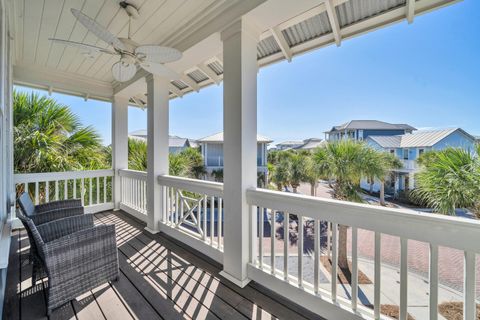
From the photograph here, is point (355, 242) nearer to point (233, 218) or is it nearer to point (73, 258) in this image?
point (233, 218)

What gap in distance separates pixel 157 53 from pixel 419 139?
9.69ft

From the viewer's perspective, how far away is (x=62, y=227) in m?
2.03

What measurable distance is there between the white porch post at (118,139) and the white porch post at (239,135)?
3.29 meters

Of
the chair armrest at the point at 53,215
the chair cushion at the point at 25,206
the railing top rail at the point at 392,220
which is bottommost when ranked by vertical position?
the chair armrest at the point at 53,215

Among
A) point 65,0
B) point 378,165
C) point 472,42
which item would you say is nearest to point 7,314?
point 65,0

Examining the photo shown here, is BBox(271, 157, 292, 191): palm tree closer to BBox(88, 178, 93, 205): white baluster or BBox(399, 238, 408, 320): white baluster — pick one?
BBox(88, 178, 93, 205): white baluster

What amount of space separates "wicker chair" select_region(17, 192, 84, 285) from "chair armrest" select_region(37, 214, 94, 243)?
9cm

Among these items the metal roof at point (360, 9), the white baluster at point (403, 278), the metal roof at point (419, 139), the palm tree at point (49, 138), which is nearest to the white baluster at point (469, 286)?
the white baluster at point (403, 278)

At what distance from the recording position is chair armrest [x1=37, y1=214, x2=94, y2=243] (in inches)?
75.4

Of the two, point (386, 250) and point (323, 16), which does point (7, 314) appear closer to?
point (323, 16)

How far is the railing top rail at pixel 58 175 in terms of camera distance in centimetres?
343

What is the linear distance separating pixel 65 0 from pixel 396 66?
17.0 ft

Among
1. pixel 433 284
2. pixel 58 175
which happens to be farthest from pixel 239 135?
pixel 58 175

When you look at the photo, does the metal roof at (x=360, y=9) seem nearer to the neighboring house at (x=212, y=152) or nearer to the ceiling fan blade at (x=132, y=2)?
the ceiling fan blade at (x=132, y=2)
